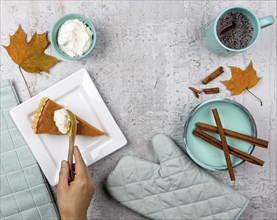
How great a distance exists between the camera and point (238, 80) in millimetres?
960

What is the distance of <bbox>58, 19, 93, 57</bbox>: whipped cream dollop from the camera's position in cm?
87

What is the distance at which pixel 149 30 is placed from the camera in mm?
941

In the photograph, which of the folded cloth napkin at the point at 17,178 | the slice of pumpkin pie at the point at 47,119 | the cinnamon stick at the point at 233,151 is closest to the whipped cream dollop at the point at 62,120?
the slice of pumpkin pie at the point at 47,119

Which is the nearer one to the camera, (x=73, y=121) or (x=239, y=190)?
(x=73, y=121)

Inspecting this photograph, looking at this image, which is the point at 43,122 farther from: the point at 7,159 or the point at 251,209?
the point at 251,209

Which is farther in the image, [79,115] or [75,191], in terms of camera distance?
[79,115]

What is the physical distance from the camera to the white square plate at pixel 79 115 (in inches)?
35.4

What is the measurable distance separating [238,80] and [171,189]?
0.30 meters

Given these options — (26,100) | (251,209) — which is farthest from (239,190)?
(26,100)

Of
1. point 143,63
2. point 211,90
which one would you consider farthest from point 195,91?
point 143,63

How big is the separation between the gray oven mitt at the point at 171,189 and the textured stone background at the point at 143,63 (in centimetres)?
3

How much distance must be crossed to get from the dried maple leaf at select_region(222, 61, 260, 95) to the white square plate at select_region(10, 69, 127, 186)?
0.92ft

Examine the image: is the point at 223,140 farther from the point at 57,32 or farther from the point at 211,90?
the point at 57,32

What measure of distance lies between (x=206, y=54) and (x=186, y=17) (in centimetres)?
10
